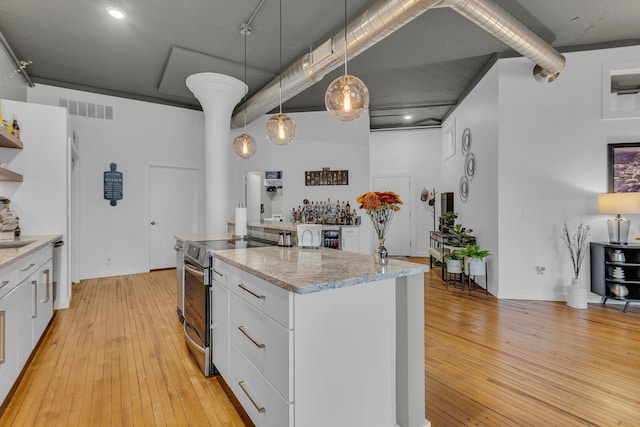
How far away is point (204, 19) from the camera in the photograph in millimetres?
3533

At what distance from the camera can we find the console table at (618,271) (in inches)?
147

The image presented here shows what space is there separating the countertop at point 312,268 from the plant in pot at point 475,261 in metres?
2.90

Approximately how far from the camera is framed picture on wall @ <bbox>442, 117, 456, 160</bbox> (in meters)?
6.38

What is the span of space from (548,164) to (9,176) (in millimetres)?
6111

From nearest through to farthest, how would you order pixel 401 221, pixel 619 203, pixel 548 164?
pixel 619 203 < pixel 548 164 < pixel 401 221

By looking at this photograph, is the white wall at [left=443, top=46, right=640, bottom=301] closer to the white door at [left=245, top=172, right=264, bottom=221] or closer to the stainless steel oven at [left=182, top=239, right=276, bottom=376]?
the stainless steel oven at [left=182, top=239, right=276, bottom=376]

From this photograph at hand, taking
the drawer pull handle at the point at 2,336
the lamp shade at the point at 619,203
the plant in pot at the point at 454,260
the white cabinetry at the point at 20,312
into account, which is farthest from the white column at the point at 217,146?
the lamp shade at the point at 619,203

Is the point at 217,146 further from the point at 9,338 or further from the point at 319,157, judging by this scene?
the point at 9,338

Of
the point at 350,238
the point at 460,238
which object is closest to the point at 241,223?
the point at 350,238

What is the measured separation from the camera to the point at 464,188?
5664 mm

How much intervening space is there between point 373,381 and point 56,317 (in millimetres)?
3744

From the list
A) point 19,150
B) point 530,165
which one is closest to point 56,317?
point 19,150

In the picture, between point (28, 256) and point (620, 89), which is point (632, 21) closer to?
point (620, 89)

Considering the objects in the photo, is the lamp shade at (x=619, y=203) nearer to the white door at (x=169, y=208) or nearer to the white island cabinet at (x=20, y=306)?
the white island cabinet at (x=20, y=306)
